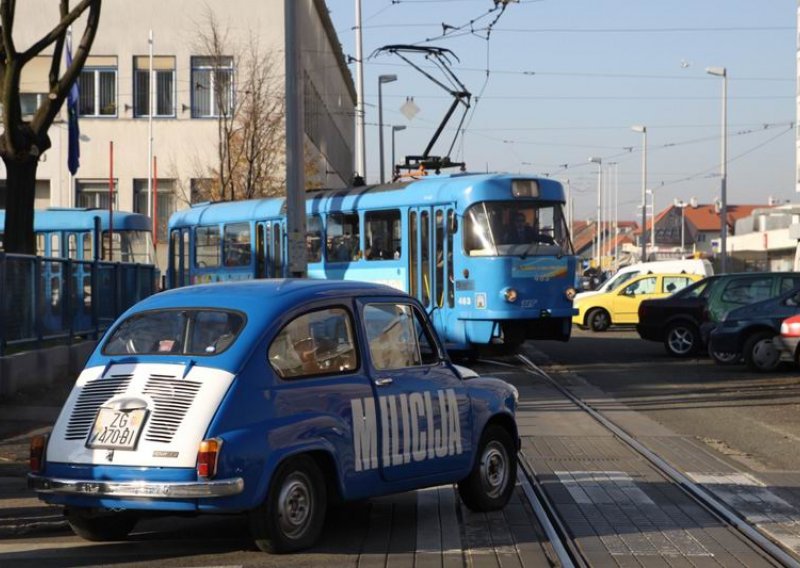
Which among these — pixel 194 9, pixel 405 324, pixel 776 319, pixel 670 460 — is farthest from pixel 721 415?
pixel 194 9

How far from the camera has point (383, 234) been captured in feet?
77.6

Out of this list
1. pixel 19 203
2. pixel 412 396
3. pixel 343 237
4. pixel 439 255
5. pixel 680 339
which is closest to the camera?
pixel 412 396

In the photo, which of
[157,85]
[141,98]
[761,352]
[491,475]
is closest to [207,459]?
[491,475]

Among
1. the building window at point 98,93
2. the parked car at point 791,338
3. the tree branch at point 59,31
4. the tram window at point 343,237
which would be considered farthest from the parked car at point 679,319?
the building window at point 98,93

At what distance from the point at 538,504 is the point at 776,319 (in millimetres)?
13761

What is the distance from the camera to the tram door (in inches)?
1039

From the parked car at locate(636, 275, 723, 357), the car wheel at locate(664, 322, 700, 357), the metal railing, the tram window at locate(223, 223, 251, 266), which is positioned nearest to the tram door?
the tram window at locate(223, 223, 251, 266)

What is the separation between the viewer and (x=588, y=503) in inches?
388

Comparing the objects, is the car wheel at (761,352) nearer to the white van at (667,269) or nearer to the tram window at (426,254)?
the tram window at (426,254)

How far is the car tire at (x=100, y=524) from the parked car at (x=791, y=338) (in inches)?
594

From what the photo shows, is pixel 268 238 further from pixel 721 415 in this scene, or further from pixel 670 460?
pixel 670 460

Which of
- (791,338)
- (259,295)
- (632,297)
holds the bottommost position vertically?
(791,338)

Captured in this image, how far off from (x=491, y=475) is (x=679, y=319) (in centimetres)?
1735

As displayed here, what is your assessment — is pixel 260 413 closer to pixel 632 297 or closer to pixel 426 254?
pixel 426 254
